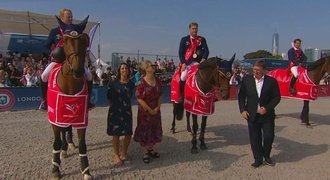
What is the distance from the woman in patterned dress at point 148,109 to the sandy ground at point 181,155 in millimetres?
378

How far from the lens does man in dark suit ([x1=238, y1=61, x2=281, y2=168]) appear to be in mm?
6570

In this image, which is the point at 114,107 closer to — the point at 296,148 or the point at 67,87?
the point at 67,87

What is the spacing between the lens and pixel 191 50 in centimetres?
844

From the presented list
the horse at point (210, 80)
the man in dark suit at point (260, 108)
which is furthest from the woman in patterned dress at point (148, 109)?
the man in dark suit at point (260, 108)

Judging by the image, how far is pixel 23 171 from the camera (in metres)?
5.96

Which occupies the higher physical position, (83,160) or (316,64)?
(316,64)

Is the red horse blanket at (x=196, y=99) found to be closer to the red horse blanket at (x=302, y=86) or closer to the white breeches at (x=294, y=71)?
the red horse blanket at (x=302, y=86)

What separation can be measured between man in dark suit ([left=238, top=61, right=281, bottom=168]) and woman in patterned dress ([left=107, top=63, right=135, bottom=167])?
2096 millimetres

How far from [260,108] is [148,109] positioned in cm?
196

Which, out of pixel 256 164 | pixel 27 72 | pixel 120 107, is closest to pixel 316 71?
pixel 256 164

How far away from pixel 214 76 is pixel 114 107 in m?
2.04

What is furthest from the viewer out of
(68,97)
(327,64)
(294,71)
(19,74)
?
(19,74)

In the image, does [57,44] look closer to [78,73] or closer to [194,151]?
[78,73]

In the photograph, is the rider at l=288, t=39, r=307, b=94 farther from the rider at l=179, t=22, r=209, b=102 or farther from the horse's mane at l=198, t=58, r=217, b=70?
the horse's mane at l=198, t=58, r=217, b=70
